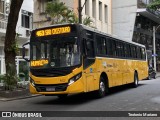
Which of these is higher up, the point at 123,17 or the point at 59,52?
the point at 123,17

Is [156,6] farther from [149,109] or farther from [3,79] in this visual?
[149,109]

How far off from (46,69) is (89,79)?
195 centimetres

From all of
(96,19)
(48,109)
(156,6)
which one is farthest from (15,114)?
(96,19)

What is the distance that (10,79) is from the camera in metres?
18.4

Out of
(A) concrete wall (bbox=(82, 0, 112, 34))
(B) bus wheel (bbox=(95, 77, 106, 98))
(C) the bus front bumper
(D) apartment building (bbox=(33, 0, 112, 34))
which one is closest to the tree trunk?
(C) the bus front bumper

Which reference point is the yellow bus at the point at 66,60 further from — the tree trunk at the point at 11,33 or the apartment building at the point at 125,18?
the apartment building at the point at 125,18

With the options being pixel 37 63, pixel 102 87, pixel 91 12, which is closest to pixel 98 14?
pixel 91 12

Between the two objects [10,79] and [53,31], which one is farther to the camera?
[10,79]

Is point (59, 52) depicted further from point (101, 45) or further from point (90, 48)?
point (101, 45)

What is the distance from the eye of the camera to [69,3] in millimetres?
38250

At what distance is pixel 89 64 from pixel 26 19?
60.9ft

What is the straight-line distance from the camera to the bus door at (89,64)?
581 inches

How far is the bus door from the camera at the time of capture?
14766 millimetres

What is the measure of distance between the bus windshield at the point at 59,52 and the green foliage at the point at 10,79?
12.9 feet
